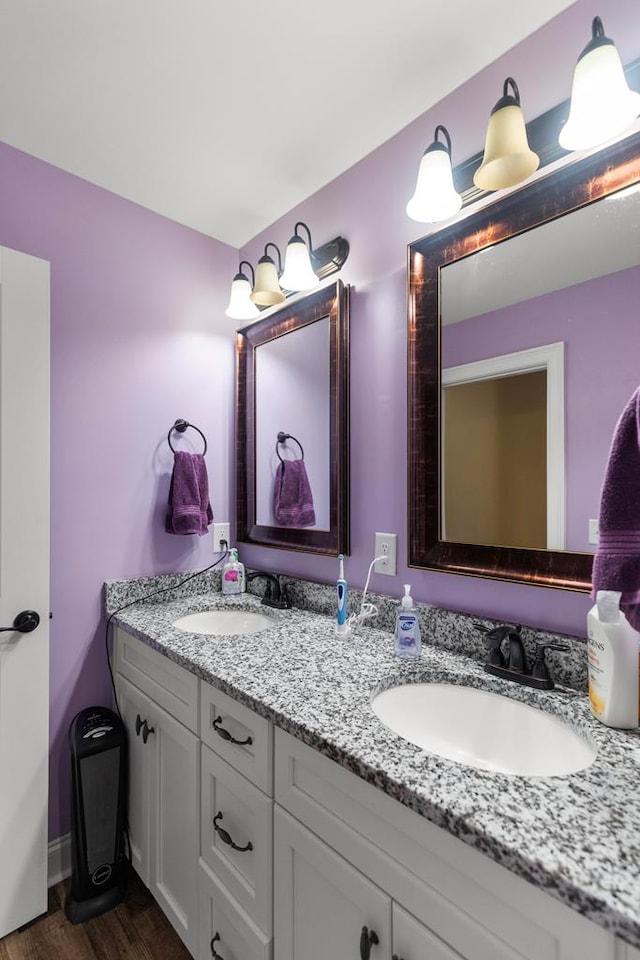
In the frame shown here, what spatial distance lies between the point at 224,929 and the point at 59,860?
840mm

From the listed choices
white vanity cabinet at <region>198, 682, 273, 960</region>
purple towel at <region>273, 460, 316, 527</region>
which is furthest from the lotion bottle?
purple towel at <region>273, 460, 316, 527</region>

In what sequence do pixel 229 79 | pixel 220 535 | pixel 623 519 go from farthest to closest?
1. pixel 220 535
2. pixel 229 79
3. pixel 623 519

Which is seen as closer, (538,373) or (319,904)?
(319,904)

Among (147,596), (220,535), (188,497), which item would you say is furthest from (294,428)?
(147,596)

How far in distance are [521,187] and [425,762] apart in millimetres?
1281

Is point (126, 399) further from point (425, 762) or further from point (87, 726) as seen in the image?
point (425, 762)

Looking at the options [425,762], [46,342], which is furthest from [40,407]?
[425,762]

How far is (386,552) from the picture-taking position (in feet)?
4.85

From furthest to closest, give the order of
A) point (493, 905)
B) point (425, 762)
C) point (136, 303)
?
point (136, 303) → point (425, 762) → point (493, 905)

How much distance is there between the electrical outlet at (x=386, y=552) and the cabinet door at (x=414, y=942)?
850mm

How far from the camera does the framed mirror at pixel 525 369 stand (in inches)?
40.1

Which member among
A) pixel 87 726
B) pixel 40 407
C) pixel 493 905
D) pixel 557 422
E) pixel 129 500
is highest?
pixel 40 407

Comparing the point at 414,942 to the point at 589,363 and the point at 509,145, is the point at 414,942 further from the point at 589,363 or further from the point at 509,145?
the point at 509,145

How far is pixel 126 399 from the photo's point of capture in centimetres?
178
